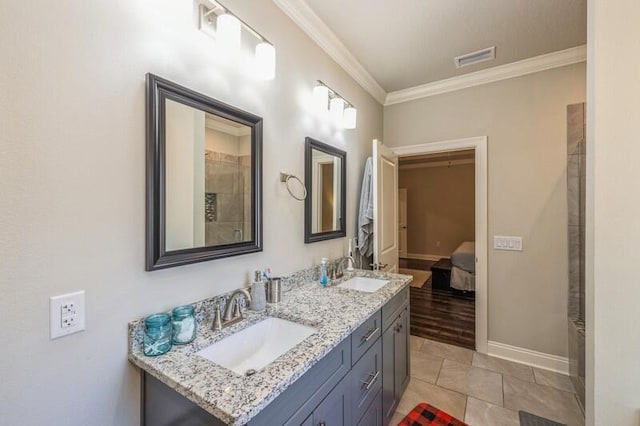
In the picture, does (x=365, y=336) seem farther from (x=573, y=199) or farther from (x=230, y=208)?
(x=573, y=199)

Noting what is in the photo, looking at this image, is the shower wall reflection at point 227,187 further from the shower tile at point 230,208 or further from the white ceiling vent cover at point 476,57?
the white ceiling vent cover at point 476,57

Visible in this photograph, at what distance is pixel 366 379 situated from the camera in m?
1.44

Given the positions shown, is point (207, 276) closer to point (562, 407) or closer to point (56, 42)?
point (56, 42)

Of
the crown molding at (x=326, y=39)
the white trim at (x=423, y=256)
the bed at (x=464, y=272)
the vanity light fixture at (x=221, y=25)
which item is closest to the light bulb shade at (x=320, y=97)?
the crown molding at (x=326, y=39)

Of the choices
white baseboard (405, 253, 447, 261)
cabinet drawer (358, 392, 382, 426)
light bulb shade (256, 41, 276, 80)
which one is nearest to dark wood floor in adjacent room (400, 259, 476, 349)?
cabinet drawer (358, 392, 382, 426)

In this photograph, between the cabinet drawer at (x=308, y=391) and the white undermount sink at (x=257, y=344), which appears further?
the white undermount sink at (x=257, y=344)

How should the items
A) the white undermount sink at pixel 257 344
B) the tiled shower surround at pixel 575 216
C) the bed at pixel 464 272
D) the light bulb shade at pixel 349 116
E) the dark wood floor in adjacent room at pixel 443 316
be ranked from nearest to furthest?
the white undermount sink at pixel 257 344
the tiled shower surround at pixel 575 216
the light bulb shade at pixel 349 116
the dark wood floor in adjacent room at pixel 443 316
the bed at pixel 464 272

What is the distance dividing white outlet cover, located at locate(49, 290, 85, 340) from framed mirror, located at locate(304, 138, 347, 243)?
4.02 feet

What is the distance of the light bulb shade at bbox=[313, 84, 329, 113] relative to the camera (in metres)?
1.97

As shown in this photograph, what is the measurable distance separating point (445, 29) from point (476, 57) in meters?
0.57

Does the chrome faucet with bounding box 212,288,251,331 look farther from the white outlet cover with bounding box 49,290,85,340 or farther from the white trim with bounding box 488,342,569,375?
the white trim with bounding box 488,342,569,375

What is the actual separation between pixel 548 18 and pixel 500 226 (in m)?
1.64

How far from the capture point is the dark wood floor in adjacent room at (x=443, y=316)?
300cm

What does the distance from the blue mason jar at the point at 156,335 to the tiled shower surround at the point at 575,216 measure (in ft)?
8.88
